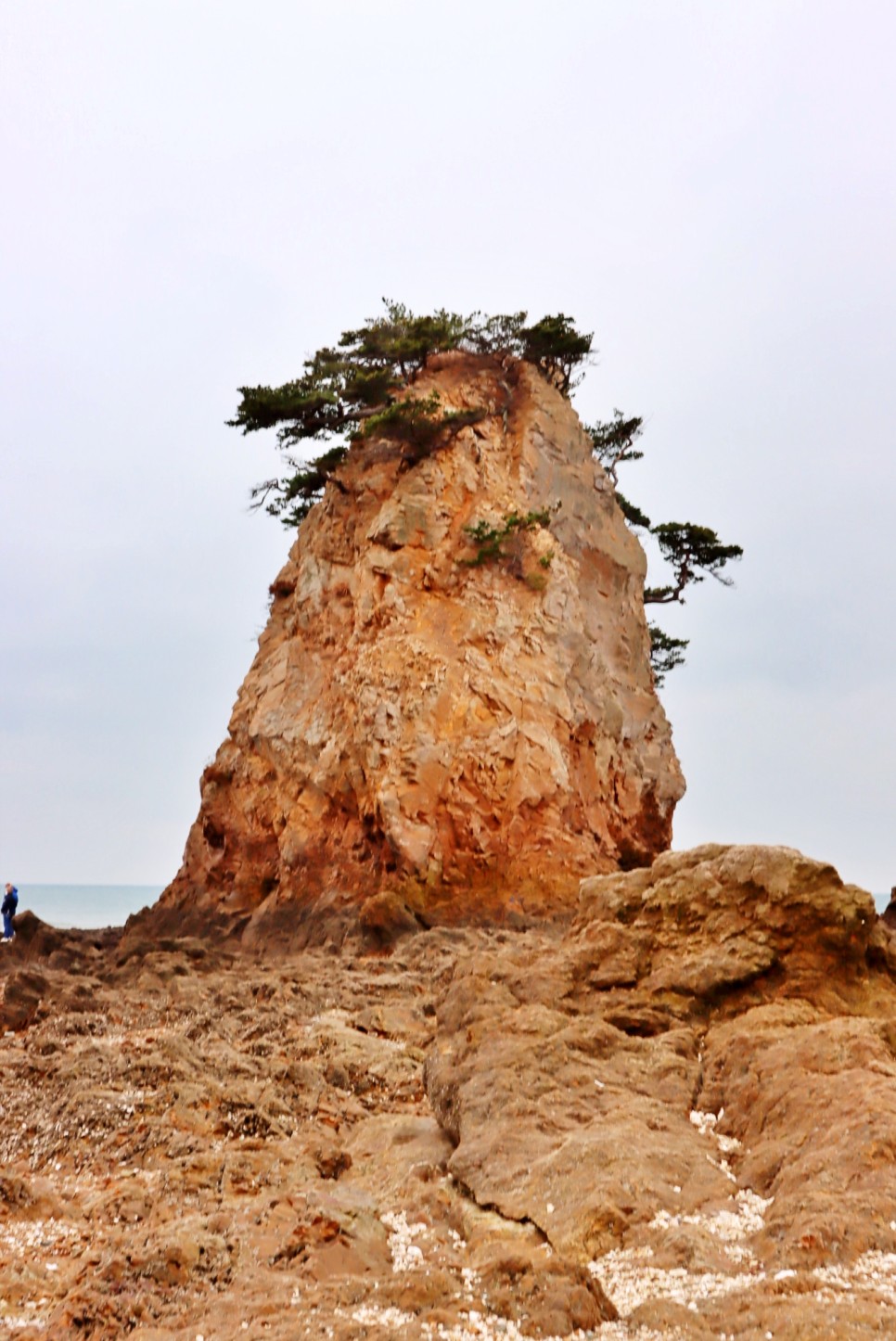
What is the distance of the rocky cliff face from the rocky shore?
8230 millimetres

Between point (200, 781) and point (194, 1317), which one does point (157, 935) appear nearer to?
point (200, 781)

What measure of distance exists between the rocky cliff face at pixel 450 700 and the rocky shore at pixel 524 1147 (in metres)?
8.23

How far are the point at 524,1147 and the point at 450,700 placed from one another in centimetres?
1315

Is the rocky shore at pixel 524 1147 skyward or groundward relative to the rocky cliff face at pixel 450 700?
groundward

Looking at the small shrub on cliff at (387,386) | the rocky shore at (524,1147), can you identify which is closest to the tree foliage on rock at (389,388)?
the small shrub on cliff at (387,386)

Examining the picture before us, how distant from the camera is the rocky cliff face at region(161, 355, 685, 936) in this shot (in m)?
16.9

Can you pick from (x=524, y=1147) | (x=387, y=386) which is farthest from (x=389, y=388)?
(x=524, y=1147)

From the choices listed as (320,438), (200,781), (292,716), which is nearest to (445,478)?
(320,438)

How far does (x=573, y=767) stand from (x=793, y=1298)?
15544 mm

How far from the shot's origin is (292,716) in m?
19.5

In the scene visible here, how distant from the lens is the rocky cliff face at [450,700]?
16.9 m

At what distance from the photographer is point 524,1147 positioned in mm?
4762

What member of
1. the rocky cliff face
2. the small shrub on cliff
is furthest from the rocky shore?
the small shrub on cliff

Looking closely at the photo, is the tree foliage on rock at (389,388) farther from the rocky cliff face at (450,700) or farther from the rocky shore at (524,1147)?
the rocky shore at (524,1147)
